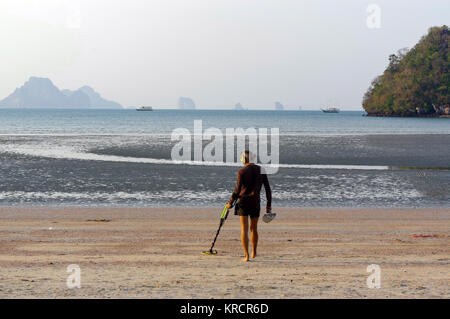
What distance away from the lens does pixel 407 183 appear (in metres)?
24.6

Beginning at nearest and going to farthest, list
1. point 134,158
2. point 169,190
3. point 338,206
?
point 338,206, point 169,190, point 134,158

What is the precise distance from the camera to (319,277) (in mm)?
8852

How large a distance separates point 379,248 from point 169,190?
1167 cm

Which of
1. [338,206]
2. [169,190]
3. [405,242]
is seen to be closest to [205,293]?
[405,242]

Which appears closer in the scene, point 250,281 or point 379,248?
point 250,281

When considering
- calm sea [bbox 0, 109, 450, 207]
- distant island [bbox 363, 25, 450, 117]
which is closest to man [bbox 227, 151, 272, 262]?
calm sea [bbox 0, 109, 450, 207]

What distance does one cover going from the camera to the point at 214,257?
10.5 meters

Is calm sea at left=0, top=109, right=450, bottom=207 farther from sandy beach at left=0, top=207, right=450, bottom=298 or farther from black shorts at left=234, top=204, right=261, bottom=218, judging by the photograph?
black shorts at left=234, top=204, right=261, bottom=218

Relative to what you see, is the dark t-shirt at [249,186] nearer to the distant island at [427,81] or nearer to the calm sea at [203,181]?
the calm sea at [203,181]

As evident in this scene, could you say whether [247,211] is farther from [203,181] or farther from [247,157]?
[203,181]

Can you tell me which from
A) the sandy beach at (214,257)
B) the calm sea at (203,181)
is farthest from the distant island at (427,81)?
the sandy beach at (214,257)

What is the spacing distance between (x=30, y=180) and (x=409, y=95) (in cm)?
16905
